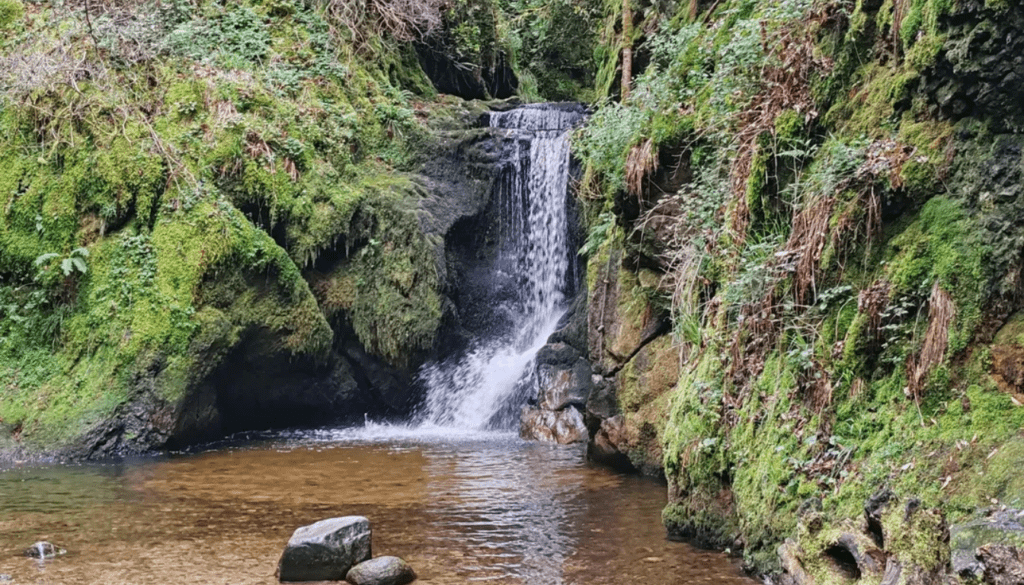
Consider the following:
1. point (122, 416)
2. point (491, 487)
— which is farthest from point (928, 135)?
point (122, 416)

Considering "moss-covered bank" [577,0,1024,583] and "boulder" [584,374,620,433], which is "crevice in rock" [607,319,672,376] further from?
"moss-covered bank" [577,0,1024,583]

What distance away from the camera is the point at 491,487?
7676mm

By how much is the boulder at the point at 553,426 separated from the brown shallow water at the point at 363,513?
411 mm

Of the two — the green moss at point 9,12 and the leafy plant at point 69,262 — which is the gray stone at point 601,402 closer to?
the leafy plant at point 69,262

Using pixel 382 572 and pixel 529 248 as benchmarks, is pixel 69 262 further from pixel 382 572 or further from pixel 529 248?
pixel 382 572

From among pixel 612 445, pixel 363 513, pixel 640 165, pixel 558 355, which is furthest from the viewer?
pixel 558 355

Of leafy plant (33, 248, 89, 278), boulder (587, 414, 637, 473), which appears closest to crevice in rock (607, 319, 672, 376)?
boulder (587, 414, 637, 473)

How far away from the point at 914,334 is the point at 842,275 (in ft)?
2.34

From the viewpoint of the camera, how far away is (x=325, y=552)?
5145 millimetres

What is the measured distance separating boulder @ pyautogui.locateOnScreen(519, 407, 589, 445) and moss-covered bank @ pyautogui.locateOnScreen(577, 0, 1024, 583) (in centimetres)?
377

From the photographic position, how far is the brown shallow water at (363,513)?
17.0 ft

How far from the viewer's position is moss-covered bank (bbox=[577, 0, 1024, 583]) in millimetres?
4016

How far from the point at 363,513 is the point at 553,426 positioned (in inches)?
169

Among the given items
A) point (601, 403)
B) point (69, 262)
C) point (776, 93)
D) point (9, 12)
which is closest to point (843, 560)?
point (776, 93)
